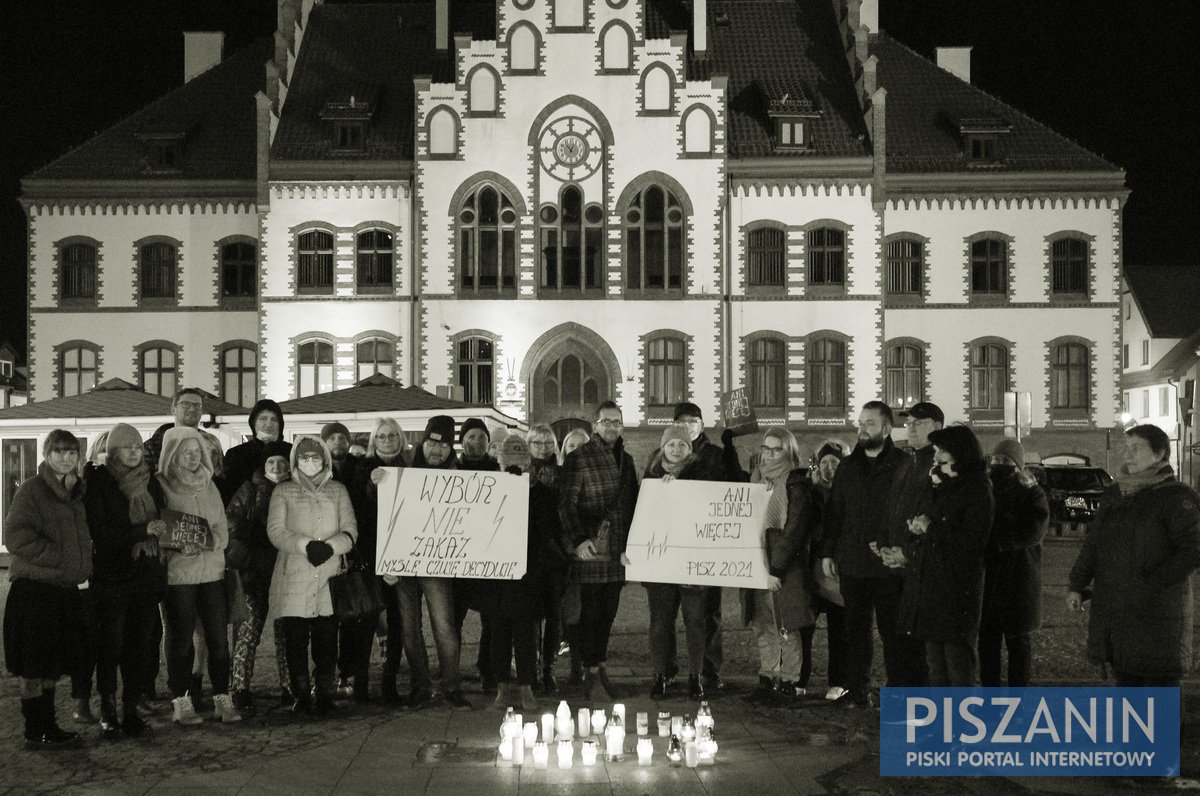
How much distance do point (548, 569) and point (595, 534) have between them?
446mm

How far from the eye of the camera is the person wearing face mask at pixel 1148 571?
284 inches

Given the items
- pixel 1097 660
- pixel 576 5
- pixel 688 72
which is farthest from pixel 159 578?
pixel 688 72

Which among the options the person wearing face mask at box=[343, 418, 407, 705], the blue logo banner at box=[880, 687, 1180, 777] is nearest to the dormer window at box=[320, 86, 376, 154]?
the person wearing face mask at box=[343, 418, 407, 705]

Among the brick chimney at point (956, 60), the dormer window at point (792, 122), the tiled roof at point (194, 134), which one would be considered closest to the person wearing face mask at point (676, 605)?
the dormer window at point (792, 122)

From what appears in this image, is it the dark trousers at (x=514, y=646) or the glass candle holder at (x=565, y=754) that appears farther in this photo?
the dark trousers at (x=514, y=646)

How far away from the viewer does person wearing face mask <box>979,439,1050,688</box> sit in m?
8.70

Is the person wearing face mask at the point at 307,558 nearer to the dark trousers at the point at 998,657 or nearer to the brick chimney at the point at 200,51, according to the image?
the dark trousers at the point at 998,657

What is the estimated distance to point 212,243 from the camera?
37250 millimetres

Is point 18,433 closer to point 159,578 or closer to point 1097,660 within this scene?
point 159,578

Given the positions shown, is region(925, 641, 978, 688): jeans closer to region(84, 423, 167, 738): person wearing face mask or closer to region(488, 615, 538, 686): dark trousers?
region(488, 615, 538, 686): dark trousers

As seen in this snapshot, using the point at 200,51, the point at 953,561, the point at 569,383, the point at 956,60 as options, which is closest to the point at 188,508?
the point at 953,561

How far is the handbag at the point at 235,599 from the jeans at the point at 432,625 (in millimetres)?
1131

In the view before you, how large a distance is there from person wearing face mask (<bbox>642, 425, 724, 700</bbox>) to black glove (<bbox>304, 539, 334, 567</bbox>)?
2.47 m

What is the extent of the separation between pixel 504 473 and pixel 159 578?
252 centimetres
